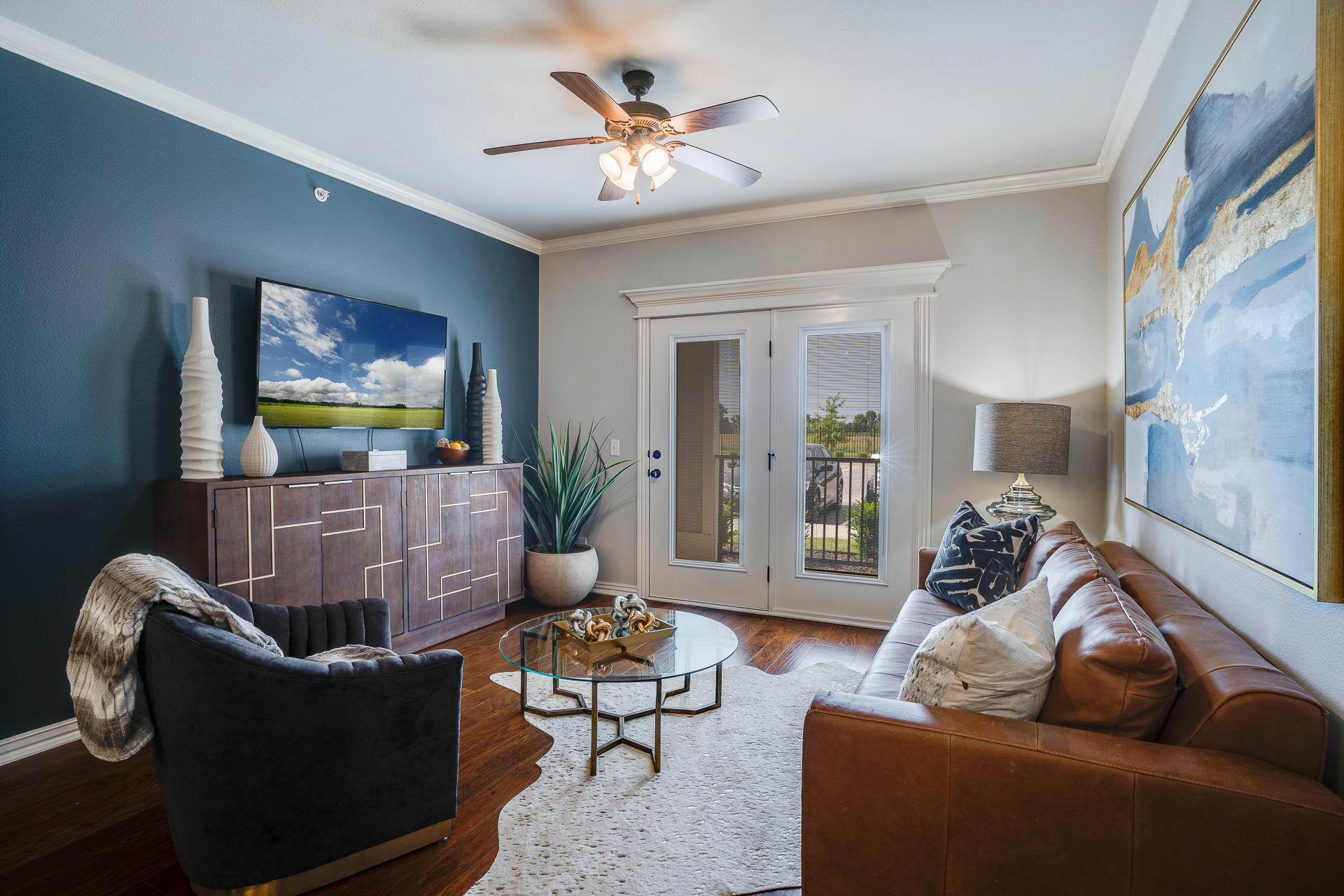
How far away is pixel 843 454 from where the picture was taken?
4.11m

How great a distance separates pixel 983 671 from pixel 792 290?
10.3ft

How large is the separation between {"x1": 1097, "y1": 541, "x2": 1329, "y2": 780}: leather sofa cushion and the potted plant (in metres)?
3.45

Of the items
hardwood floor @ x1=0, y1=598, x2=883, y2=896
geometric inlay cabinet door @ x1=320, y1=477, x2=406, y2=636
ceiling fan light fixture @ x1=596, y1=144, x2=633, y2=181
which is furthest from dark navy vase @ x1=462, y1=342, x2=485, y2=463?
ceiling fan light fixture @ x1=596, y1=144, x2=633, y2=181

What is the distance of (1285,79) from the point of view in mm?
1260

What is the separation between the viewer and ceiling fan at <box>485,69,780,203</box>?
Result: 229 centimetres

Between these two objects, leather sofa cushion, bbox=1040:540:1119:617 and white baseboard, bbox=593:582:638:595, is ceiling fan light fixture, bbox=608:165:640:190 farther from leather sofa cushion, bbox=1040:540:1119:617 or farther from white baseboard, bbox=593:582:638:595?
white baseboard, bbox=593:582:638:595

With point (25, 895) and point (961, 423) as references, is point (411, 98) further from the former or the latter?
point (961, 423)

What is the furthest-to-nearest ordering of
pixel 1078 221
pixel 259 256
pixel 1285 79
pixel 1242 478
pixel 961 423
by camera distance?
pixel 961 423
pixel 1078 221
pixel 259 256
pixel 1242 478
pixel 1285 79

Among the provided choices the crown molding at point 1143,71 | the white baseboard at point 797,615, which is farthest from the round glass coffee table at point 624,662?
the crown molding at point 1143,71

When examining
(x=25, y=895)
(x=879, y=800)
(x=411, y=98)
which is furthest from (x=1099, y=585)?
(x=411, y=98)

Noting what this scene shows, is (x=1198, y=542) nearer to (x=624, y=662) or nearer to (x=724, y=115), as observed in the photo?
(x=624, y=662)

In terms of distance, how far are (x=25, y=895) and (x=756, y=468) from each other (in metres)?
3.57

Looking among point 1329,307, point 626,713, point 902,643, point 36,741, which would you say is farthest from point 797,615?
point 36,741

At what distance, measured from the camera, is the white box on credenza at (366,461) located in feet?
10.9
